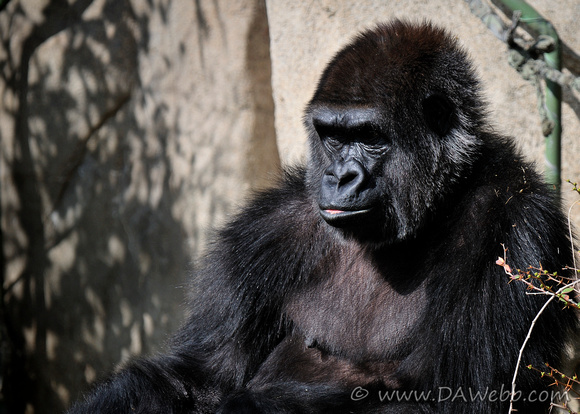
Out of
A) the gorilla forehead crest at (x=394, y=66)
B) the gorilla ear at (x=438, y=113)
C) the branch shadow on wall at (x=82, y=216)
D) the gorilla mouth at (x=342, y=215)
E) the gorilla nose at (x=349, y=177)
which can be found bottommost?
the branch shadow on wall at (x=82, y=216)

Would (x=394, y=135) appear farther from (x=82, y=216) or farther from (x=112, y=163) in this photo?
(x=82, y=216)

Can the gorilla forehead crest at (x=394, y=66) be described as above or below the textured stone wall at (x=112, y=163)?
above

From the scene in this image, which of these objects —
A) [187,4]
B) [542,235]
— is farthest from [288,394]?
[187,4]

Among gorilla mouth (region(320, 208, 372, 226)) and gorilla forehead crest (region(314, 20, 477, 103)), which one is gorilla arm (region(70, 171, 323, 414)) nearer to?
gorilla mouth (region(320, 208, 372, 226))

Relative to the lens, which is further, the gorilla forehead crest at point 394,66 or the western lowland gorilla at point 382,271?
the gorilla forehead crest at point 394,66

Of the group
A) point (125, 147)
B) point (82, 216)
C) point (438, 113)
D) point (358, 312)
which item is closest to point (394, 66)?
point (438, 113)

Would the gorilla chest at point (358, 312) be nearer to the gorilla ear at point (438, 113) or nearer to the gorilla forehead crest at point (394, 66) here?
the gorilla ear at point (438, 113)

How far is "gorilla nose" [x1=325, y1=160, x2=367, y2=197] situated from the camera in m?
3.20

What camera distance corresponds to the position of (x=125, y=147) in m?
6.00

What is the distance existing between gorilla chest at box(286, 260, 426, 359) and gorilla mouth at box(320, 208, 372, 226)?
0.44 meters

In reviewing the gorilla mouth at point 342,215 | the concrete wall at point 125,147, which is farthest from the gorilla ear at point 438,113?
the concrete wall at point 125,147

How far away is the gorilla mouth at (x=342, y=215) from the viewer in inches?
124

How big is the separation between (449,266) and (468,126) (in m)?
0.74

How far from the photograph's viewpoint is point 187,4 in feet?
18.3
